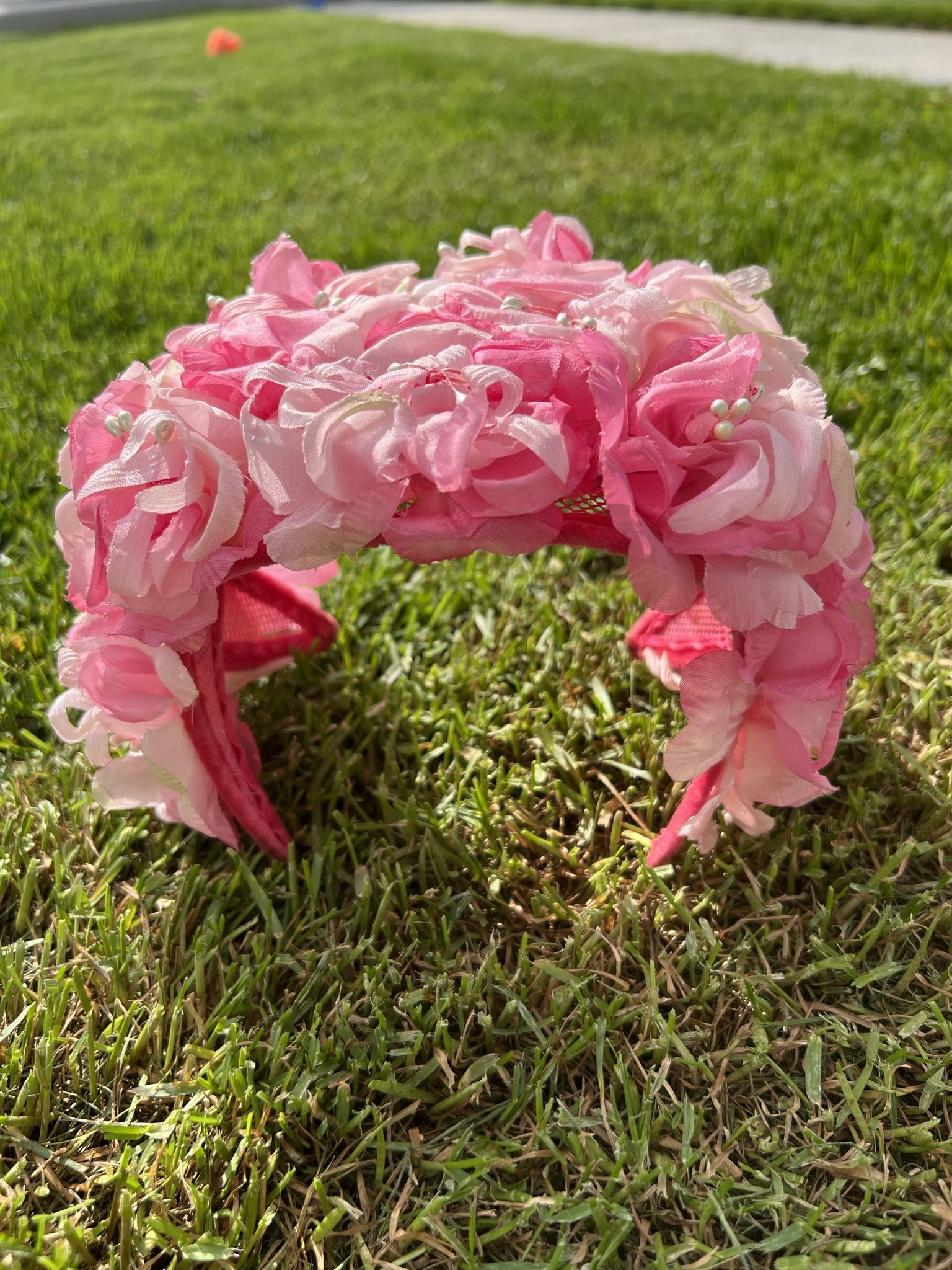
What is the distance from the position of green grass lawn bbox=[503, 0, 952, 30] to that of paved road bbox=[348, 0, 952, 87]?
0.24ft

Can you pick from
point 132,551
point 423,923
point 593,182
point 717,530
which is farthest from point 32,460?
point 593,182

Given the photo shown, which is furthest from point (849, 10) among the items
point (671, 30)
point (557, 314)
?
point (557, 314)

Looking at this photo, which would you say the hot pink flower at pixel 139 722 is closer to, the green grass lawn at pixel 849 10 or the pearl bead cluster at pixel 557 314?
the pearl bead cluster at pixel 557 314

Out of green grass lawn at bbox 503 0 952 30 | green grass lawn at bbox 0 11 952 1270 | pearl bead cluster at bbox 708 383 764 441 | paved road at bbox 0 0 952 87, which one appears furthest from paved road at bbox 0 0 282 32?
pearl bead cluster at bbox 708 383 764 441

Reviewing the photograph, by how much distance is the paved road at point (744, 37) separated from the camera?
518 cm

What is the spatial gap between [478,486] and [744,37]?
684 cm

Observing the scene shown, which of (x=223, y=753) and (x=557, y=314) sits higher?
(x=557, y=314)

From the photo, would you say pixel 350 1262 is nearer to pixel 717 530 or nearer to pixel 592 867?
pixel 592 867

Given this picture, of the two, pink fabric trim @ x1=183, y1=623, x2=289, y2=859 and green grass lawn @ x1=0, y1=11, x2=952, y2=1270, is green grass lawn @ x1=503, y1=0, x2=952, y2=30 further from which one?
pink fabric trim @ x1=183, y1=623, x2=289, y2=859

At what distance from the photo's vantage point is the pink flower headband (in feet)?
3.08

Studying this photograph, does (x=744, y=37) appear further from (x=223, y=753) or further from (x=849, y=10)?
(x=223, y=753)

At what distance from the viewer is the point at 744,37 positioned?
6426mm

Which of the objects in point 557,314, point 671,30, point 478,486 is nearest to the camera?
point 478,486

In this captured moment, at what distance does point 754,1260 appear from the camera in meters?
0.91
